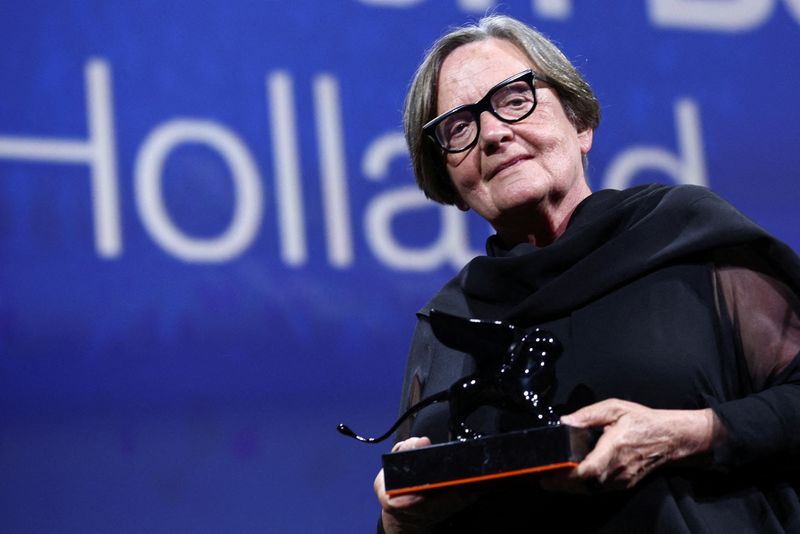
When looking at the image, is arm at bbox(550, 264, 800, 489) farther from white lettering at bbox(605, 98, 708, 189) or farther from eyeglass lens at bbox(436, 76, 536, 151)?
white lettering at bbox(605, 98, 708, 189)

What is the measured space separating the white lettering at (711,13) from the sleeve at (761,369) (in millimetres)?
1415

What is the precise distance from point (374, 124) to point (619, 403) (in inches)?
50.2

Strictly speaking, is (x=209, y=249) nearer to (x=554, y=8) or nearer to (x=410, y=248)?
(x=410, y=248)

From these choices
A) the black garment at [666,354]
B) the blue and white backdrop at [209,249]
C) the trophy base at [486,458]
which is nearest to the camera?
the trophy base at [486,458]

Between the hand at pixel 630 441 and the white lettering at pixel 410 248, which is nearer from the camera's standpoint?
the hand at pixel 630 441

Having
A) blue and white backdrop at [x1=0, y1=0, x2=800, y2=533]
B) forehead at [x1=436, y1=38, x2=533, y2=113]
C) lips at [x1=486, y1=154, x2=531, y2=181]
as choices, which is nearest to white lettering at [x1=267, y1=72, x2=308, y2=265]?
blue and white backdrop at [x1=0, y1=0, x2=800, y2=533]

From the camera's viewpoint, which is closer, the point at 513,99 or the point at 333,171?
the point at 513,99

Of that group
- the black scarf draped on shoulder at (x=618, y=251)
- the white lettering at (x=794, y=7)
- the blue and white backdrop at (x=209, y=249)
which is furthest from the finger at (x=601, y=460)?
the white lettering at (x=794, y=7)

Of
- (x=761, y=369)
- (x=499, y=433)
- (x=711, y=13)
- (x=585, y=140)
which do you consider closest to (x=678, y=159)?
(x=711, y=13)

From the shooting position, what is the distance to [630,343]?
122cm

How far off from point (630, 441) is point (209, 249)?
118 centimetres

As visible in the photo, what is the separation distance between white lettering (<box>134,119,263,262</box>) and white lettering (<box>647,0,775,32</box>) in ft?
3.27

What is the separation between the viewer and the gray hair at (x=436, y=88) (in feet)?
5.03

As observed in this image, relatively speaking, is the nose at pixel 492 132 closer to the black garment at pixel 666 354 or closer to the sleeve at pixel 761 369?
the black garment at pixel 666 354
